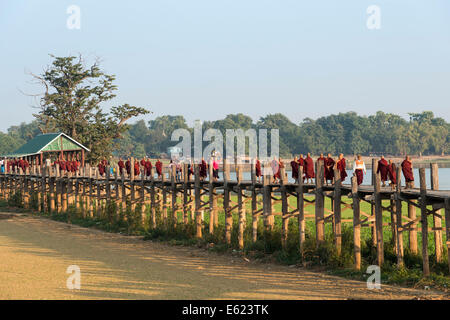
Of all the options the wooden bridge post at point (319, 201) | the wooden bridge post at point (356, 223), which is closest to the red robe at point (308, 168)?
the wooden bridge post at point (319, 201)

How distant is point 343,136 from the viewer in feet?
424

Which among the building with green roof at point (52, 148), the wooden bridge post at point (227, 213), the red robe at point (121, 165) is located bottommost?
the wooden bridge post at point (227, 213)

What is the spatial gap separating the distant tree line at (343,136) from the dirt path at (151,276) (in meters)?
90.2

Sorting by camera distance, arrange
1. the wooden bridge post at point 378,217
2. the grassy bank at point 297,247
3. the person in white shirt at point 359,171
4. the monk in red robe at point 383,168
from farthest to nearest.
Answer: the person in white shirt at point 359,171 → the monk in red robe at point 383,168 → the wooden bridge post at point 378,217 → the grassy bank at point 297,247

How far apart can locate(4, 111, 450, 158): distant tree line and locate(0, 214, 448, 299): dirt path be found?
90.2 metres

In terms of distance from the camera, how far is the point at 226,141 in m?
118

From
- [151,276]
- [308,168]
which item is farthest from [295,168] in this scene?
[151,276]

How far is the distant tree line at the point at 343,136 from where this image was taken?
12194 cm

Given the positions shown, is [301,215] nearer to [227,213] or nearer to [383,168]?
[383,168]

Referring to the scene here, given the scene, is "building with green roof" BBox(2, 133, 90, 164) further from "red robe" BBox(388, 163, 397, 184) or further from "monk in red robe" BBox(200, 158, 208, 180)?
"red robe" BBox(388, 163, 397, 184)

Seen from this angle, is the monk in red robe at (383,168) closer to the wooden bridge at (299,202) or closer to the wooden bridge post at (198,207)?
the wooden bridge at (299,202)

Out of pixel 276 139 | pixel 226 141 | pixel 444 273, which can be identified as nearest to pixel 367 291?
pixel 444 273

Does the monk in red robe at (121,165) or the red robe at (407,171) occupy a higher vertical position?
the monk in red robe at (121,165)
